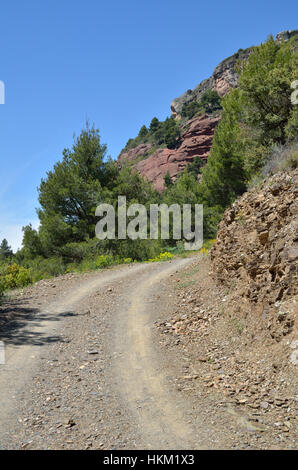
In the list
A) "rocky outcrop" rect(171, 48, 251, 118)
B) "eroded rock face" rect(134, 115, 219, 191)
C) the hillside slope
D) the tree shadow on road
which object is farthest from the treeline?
"rocky outcrop" rect(171, 48, 251, 118)

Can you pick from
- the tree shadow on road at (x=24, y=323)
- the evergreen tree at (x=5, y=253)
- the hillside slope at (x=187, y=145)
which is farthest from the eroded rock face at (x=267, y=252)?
the hillside slope at (x=187, y=145)

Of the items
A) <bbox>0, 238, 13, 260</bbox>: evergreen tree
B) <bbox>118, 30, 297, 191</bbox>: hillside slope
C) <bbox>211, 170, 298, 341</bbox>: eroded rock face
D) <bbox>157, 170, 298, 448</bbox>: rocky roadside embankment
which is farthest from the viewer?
<bbox>118, 30, 297, 191</bbox>: hillside slope

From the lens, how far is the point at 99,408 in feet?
14.4

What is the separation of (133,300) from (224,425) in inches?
270

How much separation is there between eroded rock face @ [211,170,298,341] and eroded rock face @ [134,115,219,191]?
90532mm

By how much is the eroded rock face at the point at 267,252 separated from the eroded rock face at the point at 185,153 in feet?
297

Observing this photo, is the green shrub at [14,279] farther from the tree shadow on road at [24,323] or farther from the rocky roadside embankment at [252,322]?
the rocky roadside embankment at [252,322]

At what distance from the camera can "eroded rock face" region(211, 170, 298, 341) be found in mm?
5723

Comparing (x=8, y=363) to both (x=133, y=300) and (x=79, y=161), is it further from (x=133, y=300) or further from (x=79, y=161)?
(x=79, y=161)

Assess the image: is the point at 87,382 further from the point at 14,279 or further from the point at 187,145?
the point at 187,145

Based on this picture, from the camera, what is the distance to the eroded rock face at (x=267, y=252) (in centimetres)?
572

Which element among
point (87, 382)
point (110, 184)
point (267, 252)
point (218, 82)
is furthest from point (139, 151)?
point (87, 382)

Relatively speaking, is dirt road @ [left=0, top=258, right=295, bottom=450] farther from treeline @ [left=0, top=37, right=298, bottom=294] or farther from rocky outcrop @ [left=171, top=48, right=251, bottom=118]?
rocky outcrop @ [left=171, top=48, right=251, bottom=118]

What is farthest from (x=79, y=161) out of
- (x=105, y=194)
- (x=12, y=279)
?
(x=12, y=279)
